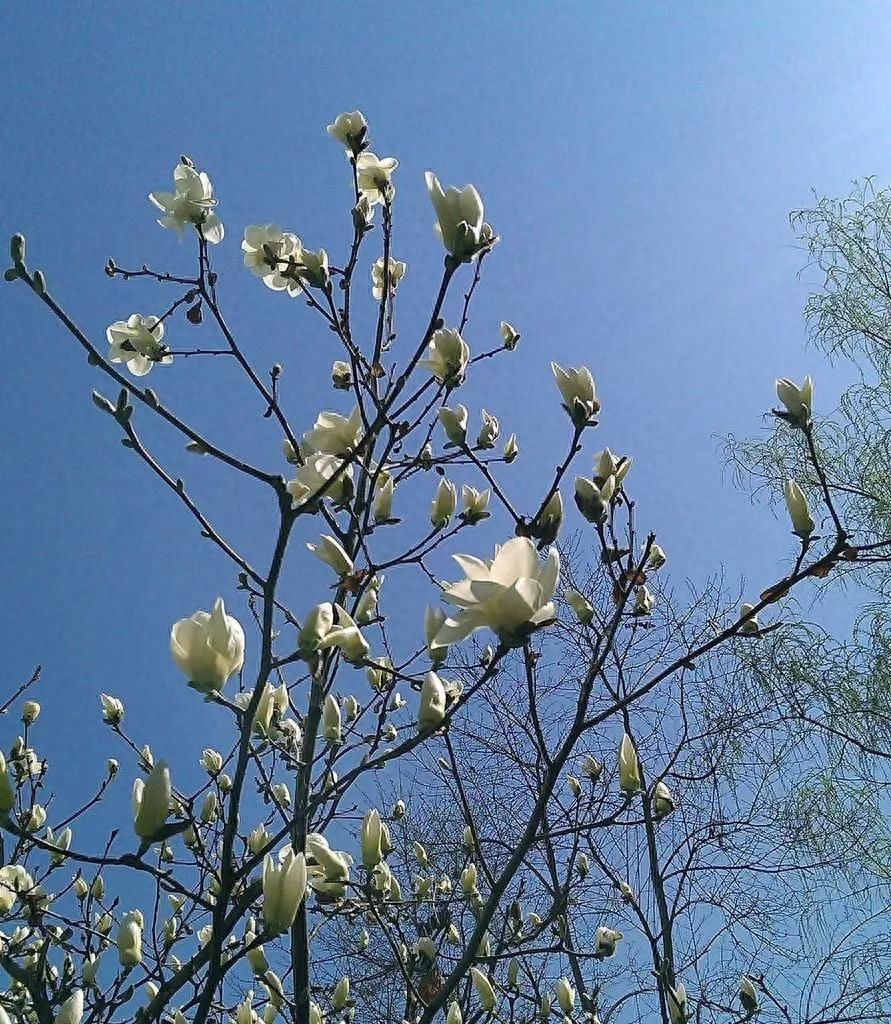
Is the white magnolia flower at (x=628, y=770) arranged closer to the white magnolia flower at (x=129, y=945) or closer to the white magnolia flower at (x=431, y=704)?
the white magnolia flower at (x=431, y=704)

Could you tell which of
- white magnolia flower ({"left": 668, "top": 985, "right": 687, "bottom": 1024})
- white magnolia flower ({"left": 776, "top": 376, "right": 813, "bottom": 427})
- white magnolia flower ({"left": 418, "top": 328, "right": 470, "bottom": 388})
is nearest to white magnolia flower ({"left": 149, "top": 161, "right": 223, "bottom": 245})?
white magnolia flower ({"left": 418, "top": 328, "right": 470, "bottom": 388})

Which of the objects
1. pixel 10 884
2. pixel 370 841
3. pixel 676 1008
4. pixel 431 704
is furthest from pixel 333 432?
pixel 676 1008

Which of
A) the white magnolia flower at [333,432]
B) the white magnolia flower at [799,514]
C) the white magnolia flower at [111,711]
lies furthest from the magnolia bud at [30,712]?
the white magnolia flower at [799,514]

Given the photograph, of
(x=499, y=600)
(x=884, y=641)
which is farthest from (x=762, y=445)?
(x=499, y=600)

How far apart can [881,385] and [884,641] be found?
1.24m

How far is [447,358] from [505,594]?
0.71 meters

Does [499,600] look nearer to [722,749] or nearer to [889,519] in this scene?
[722,749]

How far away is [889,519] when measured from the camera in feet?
11.1

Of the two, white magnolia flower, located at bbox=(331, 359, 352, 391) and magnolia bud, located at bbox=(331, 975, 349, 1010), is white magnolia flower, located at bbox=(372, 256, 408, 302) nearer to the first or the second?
white magnolia flower, located at bbox=(331, 359, 352, 391)

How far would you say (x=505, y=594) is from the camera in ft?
2.95

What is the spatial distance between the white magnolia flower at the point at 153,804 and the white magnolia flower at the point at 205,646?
12cm

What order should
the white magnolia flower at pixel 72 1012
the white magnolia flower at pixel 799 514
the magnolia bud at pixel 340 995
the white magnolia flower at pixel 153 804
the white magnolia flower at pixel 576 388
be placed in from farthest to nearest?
the magnolia bud at pixel 340 995 → the white magnolia flower at pixel 576 388 → the white magnolia flower at pixel 799 514 → the white magnolia flower at pixel 72 1012 → the white magnolia flower at pixel 153 804

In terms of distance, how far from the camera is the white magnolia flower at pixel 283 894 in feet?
2.86

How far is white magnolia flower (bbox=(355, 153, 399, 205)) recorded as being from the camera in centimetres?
164
